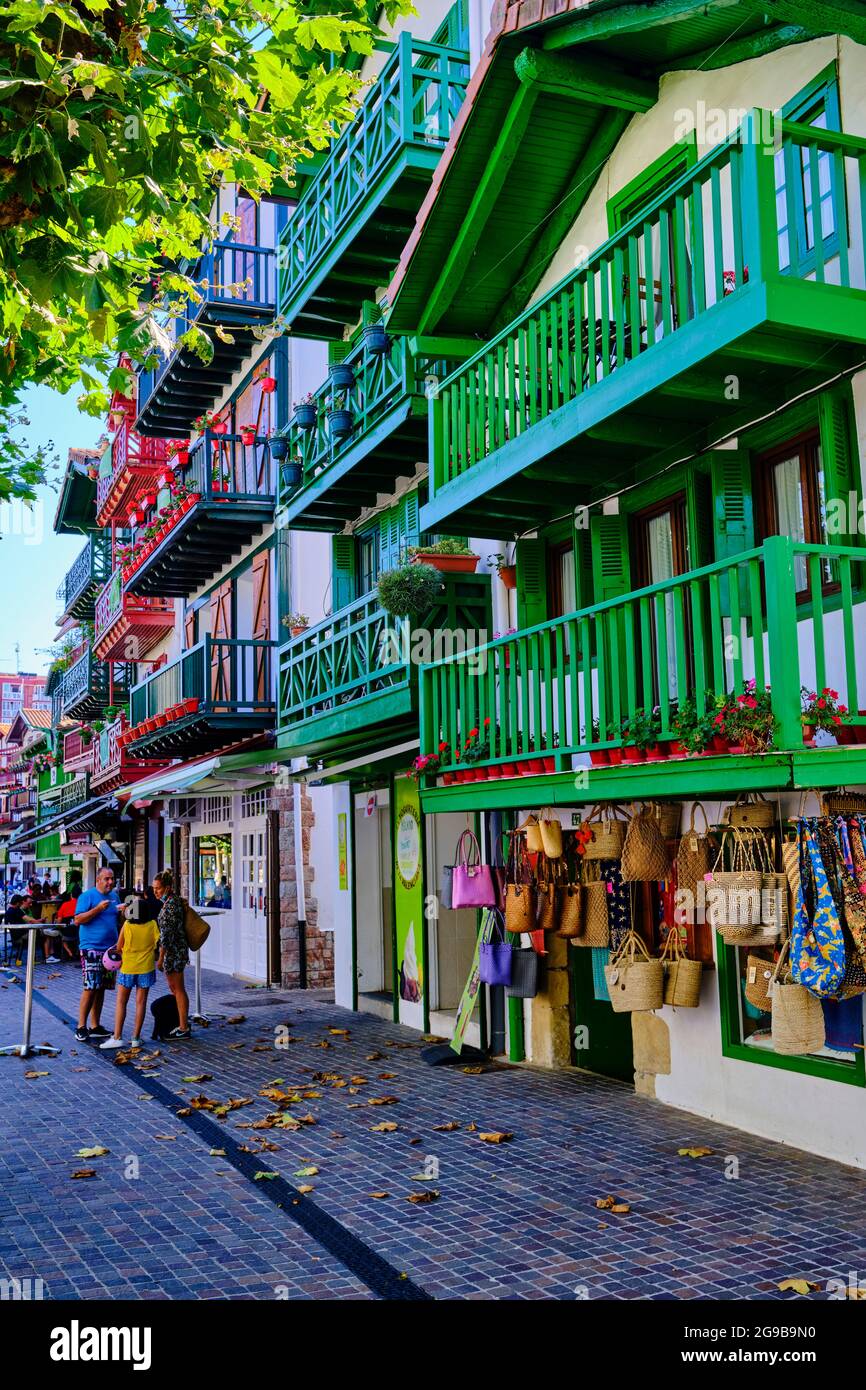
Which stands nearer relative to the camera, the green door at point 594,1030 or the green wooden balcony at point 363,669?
the green door at point 594,1030

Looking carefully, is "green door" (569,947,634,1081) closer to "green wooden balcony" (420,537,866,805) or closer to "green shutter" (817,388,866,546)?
"green wooden balcony" (420,537,866,805)

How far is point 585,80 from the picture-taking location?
33.0 feet

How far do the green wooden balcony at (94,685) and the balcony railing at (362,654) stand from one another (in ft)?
65.9

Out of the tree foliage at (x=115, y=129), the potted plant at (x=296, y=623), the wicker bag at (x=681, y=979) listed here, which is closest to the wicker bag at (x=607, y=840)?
the wicker bag at (x=681, y=979)

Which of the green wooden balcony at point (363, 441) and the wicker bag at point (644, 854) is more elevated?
the green wooden balcony at point (363, 441)

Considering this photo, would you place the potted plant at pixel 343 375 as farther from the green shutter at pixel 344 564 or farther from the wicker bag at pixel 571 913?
the wicker bag at pixel 571 913

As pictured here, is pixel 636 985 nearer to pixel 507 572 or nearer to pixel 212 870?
pixel 507 572

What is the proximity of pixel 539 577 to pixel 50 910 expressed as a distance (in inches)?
685

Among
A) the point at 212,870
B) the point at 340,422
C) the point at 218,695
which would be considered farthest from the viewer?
the point at 212,870

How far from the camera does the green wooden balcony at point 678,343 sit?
23.3 ft

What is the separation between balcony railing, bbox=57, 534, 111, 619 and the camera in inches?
1537

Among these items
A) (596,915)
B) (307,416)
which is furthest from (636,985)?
(307,416)

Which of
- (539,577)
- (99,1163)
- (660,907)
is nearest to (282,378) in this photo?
(539,577)

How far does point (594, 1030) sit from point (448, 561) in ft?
15.8
